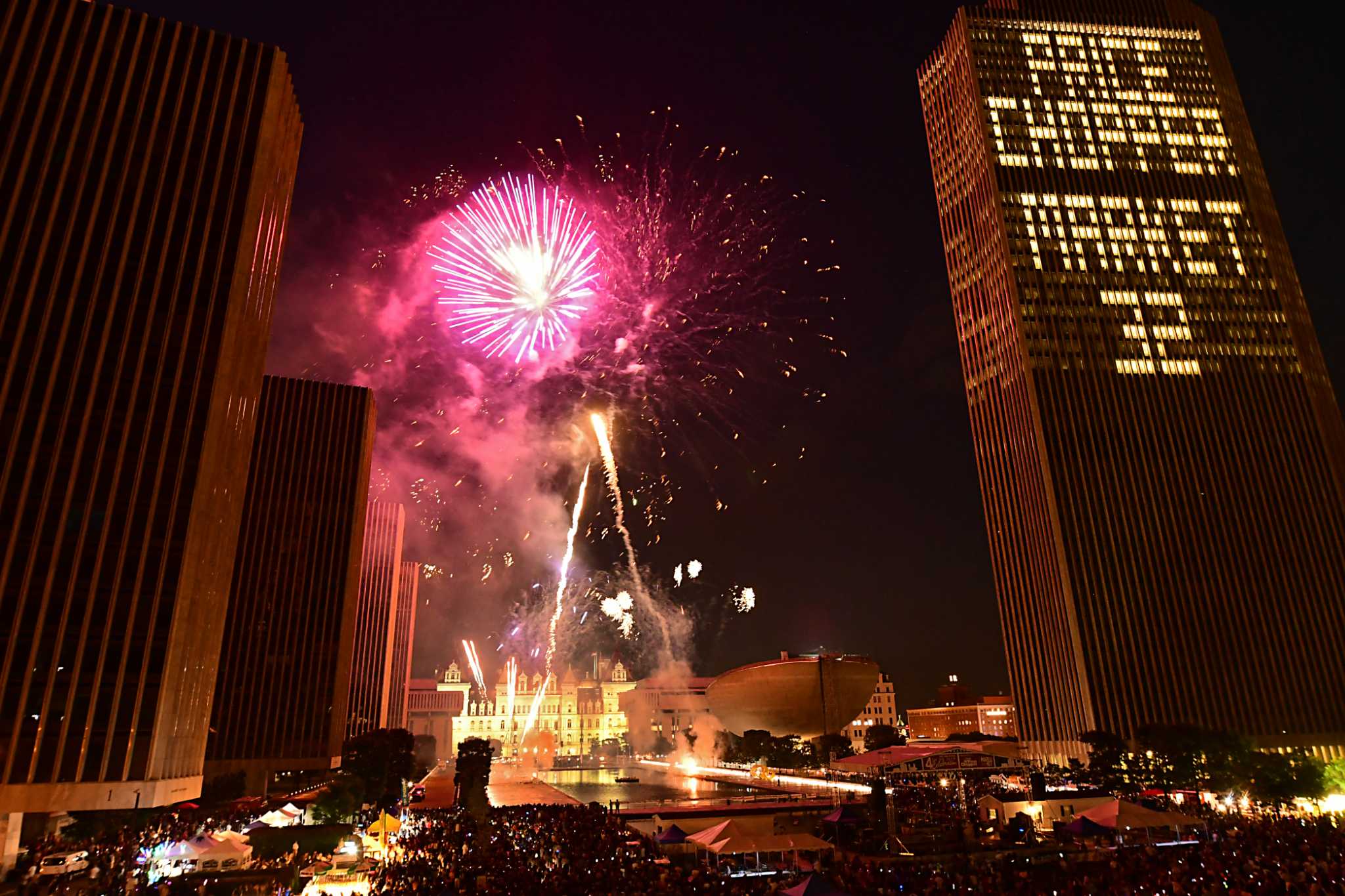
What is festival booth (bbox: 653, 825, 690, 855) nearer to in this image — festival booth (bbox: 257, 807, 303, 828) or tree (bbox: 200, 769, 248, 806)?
festival booth (bbox: 257, 807, 303, 828)

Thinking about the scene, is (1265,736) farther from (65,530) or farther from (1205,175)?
(65,530)

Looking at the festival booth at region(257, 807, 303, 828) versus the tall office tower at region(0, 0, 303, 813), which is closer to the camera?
the tall office tower at region(0, 0, 303, 813)

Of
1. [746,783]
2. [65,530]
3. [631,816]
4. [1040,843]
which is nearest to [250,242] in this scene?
[65,530]

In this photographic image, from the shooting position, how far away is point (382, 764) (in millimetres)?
92688

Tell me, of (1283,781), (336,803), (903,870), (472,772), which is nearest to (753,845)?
(903,870)

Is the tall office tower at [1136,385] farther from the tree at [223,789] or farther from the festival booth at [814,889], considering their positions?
the tree at [223,789]

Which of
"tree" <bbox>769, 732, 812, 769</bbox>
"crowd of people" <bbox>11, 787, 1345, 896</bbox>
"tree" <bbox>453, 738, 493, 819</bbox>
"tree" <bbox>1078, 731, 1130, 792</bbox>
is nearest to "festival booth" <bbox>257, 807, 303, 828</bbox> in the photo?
"crowd of people" <bbox>11, 787, 1345, 896</bbox>

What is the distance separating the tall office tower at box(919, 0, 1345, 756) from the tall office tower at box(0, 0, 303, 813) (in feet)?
308

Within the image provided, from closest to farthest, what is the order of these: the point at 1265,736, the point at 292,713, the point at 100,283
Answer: the point at 100,283 < the point at 1265,736 < the point at 292,713

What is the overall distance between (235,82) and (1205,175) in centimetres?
12470

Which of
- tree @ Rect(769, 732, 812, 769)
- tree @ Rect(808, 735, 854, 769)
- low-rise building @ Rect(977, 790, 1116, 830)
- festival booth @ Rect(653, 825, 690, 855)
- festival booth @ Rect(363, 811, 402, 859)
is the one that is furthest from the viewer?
tree @ Rect(808, 735, 854, 769)

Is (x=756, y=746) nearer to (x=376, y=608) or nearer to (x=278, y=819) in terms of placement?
(x=278, y=819)

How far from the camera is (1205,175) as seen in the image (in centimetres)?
12275

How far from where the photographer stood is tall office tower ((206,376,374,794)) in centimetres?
10569
